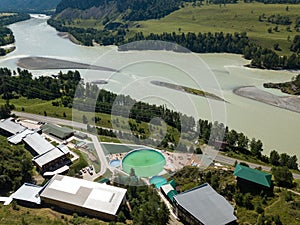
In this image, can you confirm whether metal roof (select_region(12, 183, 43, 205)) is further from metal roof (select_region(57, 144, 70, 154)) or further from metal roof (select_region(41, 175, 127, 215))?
metal roof (select_region(57, 144, 70, 154))

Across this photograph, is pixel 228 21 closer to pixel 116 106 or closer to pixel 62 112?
pixel 116 106

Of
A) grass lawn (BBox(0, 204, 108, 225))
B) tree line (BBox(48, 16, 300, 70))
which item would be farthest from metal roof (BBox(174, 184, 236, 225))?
tree line (BBox(48, 16, 300, 70))

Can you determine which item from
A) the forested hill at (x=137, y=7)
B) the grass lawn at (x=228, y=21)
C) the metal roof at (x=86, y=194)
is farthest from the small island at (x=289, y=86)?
the forested hill at (x=137, y=7)

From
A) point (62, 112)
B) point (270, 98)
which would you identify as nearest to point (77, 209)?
point (62, 112)

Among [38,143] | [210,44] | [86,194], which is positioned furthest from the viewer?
[210,44]


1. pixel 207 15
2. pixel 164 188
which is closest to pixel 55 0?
pixel 207 15

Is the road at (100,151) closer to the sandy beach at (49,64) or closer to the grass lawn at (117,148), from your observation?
the grass lawn at (117,148)
